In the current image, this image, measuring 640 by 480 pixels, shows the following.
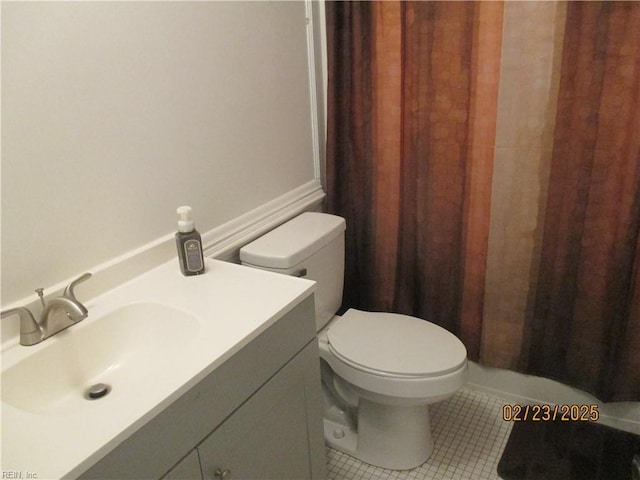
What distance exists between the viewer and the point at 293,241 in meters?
1.57

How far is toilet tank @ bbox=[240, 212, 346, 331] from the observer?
4.90 ft

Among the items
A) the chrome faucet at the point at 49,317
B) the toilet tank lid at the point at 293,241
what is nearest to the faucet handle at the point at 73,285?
the chrome faucet at the point at 49,317

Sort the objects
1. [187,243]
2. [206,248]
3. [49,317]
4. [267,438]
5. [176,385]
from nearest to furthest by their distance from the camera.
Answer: [176,385], [49,317], [267,438], [187,243], [206,248]

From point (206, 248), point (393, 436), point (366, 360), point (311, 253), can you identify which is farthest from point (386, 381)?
point (206, 248)

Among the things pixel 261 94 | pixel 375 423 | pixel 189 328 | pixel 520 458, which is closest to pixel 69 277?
pixel 189 328

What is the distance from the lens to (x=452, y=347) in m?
1.56

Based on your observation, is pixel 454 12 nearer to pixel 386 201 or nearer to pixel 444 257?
pixel 386 201

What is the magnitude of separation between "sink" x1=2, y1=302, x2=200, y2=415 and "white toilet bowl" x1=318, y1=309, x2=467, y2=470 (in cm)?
63

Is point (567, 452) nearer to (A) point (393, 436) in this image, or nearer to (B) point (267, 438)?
(A) point (393, 436)

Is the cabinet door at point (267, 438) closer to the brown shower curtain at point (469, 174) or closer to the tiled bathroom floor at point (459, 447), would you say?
the tiled bathroom floor at point (459, 447)

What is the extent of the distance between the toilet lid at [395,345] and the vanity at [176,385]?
0.27 m

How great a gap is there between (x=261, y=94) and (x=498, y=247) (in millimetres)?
982

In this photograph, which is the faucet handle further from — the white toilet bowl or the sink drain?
the white toilet bowl
